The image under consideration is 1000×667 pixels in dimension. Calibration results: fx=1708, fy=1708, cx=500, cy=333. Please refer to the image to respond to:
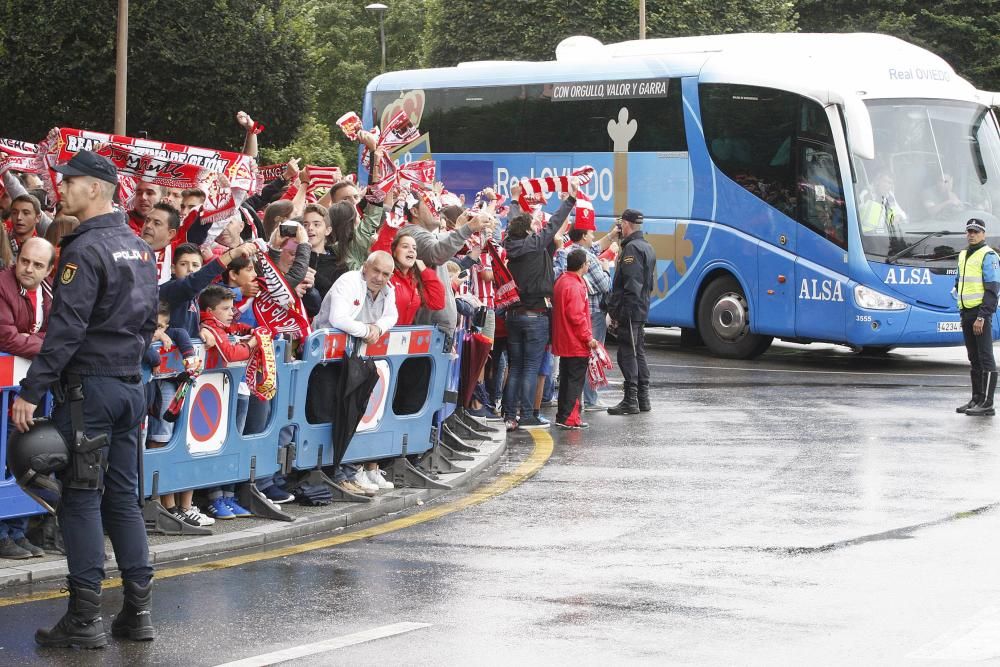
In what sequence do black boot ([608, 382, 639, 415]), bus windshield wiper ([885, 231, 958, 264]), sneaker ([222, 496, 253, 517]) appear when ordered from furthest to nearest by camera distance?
1. bus windshield wiper ([885, 231, 958, 264])
2. black boot ([608, 382, 639, 415])
3. sneaker ([222, 496, 253, 517])

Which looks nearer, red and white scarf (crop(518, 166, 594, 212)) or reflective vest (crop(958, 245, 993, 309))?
red and white scarf (crop(518, 166, 594, 212))

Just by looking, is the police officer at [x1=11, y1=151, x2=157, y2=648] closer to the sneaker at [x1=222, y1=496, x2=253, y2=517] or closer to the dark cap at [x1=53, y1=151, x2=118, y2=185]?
the dark cap at [x1=53, y1=151, x2=118, y2=185]

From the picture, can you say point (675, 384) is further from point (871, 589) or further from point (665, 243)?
point (871, 589)

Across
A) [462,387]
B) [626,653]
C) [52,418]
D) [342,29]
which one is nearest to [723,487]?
[462,387]

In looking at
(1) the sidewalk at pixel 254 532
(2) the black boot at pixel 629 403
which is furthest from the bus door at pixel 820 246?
(1) the sidewalk at pixel 254 532

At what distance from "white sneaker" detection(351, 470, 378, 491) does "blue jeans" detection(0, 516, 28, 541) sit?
261cm

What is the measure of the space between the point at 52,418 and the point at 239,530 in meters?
2.43

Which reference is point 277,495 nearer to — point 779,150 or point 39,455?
point 39,455

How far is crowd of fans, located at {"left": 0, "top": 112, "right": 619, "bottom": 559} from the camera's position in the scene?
29.2ft

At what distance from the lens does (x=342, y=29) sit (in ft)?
224

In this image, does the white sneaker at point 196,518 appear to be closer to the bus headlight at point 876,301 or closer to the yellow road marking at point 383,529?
the yellow road marking at point 383,529

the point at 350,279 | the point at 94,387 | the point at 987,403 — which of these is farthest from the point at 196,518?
the point at 987,403

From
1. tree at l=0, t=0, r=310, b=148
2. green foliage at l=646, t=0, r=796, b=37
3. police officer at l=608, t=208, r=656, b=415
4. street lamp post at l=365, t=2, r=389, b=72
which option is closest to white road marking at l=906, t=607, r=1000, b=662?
police officer at l=608, t=208, r=656, b=415

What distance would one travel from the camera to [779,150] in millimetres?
20344
